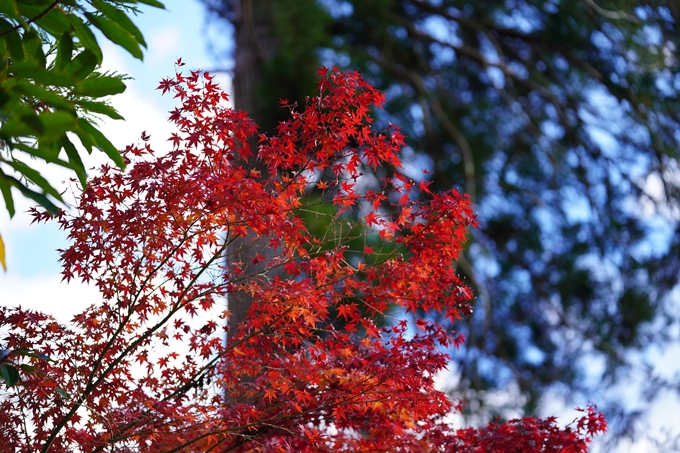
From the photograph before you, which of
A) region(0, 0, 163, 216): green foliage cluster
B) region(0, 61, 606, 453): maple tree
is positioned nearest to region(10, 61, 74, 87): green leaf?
region(0, 0, 163, 216): green foliage cluster

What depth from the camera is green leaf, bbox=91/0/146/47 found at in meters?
1.97

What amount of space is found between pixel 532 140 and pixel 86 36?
7925 millimetres

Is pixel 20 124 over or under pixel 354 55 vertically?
Result: under

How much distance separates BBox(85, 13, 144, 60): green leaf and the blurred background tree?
4501 mm

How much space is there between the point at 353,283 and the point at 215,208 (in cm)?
55

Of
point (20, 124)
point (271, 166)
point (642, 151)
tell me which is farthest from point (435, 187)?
point (20, 124)

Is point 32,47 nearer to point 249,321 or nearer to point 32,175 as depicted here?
point 32,175

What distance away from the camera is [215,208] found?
2.46 m

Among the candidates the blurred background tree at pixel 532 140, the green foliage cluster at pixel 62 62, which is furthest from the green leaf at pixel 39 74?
the blurred background tree at pixel 532 140

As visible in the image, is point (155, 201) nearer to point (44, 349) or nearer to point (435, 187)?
point (44, 349)

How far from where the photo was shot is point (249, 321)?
2840mm

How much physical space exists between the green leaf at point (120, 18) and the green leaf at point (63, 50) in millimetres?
115

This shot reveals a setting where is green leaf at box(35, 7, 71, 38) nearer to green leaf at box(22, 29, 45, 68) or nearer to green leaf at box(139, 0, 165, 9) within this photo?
green leaf at box(22, 29, 45, 68)

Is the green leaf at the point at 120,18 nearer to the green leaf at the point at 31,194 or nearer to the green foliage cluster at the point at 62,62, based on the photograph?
the green foliage cluster at the point at 62,62
